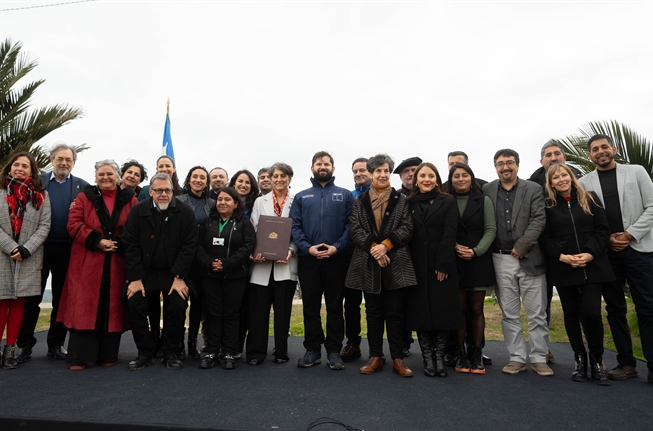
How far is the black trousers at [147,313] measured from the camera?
4457mm

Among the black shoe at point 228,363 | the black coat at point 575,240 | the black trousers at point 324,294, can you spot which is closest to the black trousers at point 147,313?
the black shoe at point 228,363

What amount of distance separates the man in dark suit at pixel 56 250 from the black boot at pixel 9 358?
27 centimetres

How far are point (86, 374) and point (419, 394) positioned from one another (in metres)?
3.12

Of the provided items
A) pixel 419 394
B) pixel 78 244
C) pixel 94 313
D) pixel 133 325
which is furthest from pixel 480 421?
pixel 78 244

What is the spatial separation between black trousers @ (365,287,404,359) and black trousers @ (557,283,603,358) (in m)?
1.57

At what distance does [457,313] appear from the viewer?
417cm

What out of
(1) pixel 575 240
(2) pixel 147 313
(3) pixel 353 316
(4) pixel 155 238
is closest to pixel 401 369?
(3) pixel 353 316

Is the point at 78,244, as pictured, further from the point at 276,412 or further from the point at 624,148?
the point at 624,148

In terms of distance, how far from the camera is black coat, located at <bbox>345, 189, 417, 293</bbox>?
4215 mm

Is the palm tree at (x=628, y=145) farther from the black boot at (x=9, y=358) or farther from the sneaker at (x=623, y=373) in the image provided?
the black boot at (x=9, y=358)

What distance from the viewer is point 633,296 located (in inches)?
165

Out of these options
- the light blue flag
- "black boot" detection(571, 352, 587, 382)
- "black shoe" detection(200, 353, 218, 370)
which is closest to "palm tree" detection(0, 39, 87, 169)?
the light blue flag

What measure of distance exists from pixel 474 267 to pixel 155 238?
326 cm

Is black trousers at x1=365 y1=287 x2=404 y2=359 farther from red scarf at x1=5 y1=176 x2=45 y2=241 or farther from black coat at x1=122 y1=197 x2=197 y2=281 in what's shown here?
red scarf at x1=5 y1=176 x2=45 y2=241
